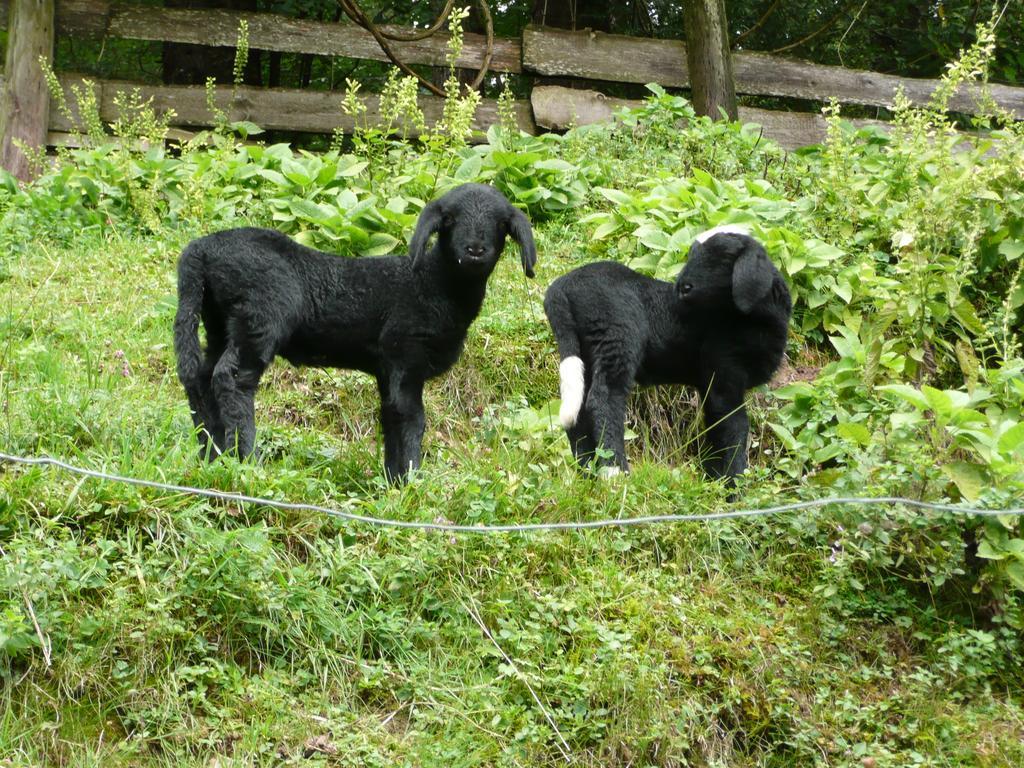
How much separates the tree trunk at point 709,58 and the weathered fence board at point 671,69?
35.3 inches

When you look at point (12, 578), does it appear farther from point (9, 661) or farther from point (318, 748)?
point (318, 748)

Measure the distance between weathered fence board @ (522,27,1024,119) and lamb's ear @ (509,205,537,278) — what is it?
235 inches

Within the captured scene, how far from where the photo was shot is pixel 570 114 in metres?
11.1

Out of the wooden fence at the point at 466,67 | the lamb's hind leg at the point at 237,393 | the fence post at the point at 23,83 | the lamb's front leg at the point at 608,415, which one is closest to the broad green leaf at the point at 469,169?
the wooden fence at the point at 466,67

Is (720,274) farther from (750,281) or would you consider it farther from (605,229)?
(605,229)

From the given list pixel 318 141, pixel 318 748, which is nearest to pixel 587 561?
pixel 318 748

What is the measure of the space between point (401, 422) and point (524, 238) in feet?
3.40

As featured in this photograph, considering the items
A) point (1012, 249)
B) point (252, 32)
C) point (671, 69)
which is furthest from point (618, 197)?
point (252, 32)

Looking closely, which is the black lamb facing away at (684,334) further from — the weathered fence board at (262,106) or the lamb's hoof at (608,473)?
the weathered fence board at (262,106)

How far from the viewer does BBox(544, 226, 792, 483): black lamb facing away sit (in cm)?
589

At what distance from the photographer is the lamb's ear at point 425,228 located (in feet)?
17.8

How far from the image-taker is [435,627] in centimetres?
462

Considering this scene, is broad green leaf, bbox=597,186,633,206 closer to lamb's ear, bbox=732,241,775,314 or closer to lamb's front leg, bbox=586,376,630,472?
lamb's ear, bbox=732,241,775,314

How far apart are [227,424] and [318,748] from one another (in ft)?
5.02
